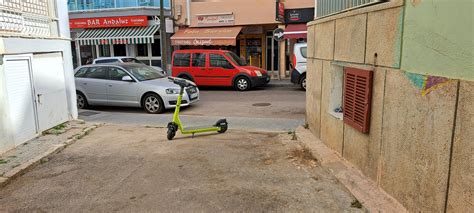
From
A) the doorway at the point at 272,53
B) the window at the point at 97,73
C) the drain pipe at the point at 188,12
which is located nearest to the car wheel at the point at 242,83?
the doorway at the point at 272,53

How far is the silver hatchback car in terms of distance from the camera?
11.0m

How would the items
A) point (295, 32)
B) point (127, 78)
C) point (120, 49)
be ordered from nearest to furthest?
point (127, 78) → point (295, 32) → point (120, 49)

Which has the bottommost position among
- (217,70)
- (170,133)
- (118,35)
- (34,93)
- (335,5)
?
(170,133)

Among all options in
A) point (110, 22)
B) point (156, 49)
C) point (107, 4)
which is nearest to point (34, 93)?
point (156, 49)

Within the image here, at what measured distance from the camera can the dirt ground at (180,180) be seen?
416 centimetres

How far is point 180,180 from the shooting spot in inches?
194

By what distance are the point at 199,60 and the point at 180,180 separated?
12069mm

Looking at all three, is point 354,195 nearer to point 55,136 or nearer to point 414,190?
point 414,190

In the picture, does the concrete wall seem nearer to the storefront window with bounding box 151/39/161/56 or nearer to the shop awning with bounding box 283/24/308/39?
the shop awning with bounding box 283/24/308/39

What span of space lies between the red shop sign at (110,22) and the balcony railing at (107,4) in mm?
690

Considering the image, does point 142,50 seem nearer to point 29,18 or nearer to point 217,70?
point 217,70

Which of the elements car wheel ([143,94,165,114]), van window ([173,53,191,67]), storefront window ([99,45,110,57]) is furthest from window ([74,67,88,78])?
storefront window ([99,45,110,57])

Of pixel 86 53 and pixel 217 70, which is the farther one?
pixel 86 53

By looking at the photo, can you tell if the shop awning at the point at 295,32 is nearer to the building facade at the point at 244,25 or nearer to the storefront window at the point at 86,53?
Result: the building facade at the point at 244,25
